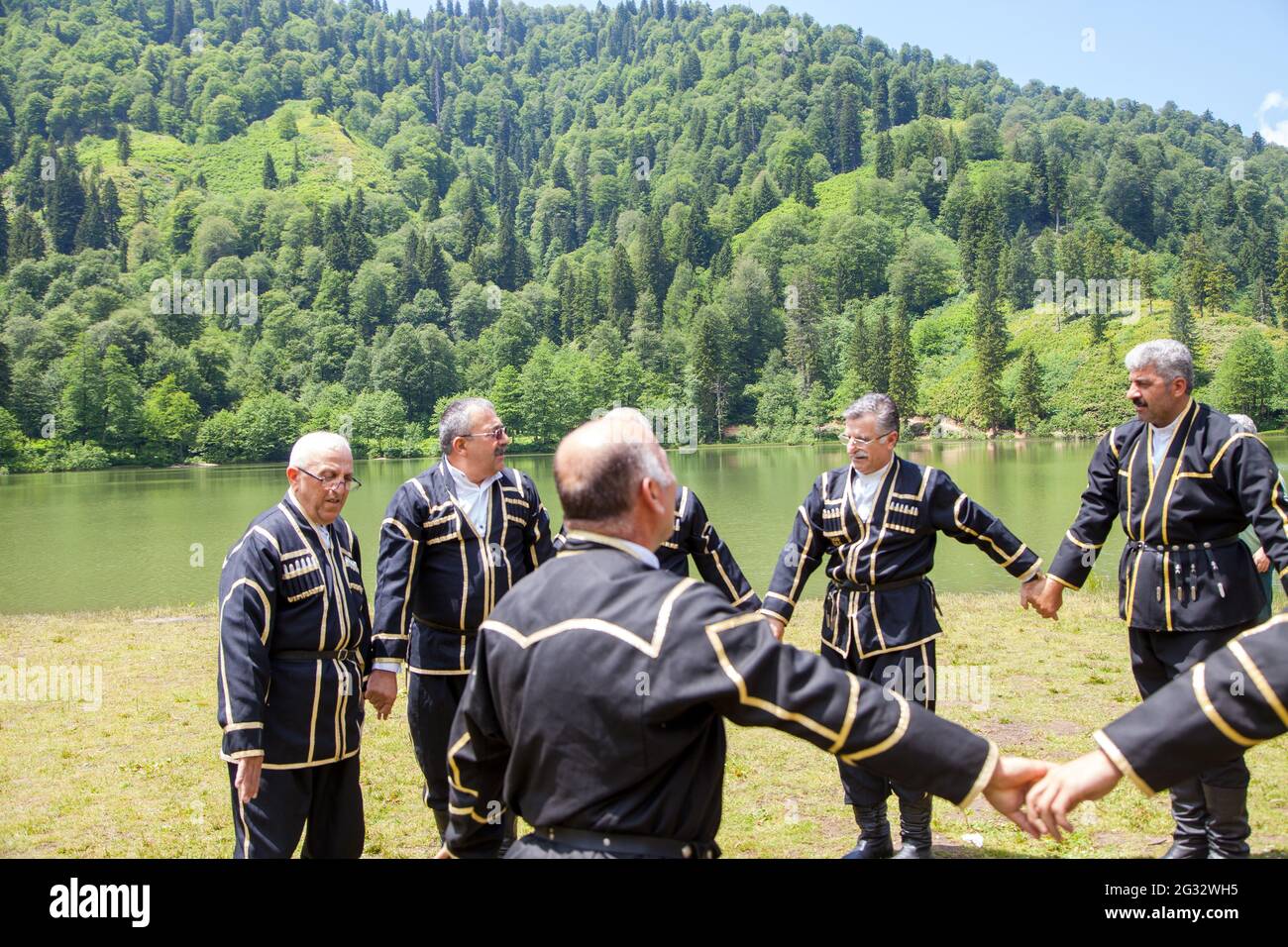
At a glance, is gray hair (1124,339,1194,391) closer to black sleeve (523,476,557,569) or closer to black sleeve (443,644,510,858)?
black sleeve (523,476,557,569)

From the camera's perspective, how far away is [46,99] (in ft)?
589

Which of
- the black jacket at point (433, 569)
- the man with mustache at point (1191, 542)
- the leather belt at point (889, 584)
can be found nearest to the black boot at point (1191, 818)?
the man with mustache at point (1191, 542)

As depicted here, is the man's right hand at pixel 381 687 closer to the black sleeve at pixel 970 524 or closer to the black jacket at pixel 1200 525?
the black sleeve at pixel 970 524

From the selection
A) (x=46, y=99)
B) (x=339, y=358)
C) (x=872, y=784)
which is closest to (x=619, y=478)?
(x=872, y=784)

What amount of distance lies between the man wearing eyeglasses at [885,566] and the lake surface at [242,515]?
12.4 metres

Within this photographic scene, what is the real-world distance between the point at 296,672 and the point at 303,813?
0.66 m

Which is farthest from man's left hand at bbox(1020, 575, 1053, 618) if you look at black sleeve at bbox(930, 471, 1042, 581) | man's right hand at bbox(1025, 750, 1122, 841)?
man's right hand at bbox(1025, 750, 1122, 841)

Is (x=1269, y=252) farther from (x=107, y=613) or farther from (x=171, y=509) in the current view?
(x=107, y=613)

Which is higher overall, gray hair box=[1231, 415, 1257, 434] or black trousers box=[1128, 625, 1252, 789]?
gray hair box=[1231, 415, 1257, 434]

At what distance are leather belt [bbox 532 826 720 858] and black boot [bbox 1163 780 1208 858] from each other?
3.98 metres

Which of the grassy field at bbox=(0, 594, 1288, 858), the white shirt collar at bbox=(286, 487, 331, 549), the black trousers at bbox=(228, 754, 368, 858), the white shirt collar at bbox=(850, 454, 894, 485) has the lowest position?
the grassy field at bbox=(0, 594, 1288, 858)

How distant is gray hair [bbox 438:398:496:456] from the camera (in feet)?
19.5

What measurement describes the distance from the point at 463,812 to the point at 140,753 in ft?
20.8
